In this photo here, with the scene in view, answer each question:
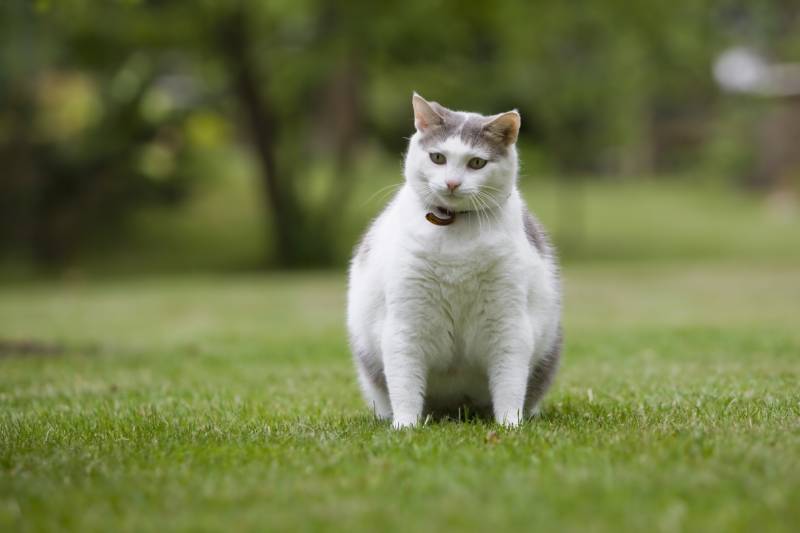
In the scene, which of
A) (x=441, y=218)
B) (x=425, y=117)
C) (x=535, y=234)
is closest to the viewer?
(x=441, y=218)

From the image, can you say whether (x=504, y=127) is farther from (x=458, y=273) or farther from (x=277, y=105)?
(x=277, y=105)

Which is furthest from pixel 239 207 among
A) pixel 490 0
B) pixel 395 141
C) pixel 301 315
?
pixel 301 315

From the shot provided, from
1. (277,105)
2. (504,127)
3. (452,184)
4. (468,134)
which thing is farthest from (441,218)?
(277,105)

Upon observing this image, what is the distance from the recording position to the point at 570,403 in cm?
525

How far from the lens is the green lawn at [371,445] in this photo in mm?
2824

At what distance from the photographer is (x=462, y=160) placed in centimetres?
424

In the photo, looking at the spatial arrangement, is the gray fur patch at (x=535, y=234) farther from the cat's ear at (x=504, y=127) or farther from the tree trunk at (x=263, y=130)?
the tree trunk at (x=263, y=130)

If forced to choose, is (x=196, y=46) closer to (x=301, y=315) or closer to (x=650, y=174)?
(x=301, y=315)

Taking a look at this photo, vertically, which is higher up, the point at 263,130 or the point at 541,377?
the point at 541,377

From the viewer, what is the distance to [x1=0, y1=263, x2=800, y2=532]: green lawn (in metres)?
2.82

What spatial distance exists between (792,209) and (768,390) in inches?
911

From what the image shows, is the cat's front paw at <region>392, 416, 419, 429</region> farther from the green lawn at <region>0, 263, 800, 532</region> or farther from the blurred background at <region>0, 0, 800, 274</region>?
the blurred background at <region>0, 0, 800, 274</region>

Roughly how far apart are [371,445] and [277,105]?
58.0ft

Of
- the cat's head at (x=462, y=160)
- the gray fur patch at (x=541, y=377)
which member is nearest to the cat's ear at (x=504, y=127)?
the cat's head at (x=462, y=160)
